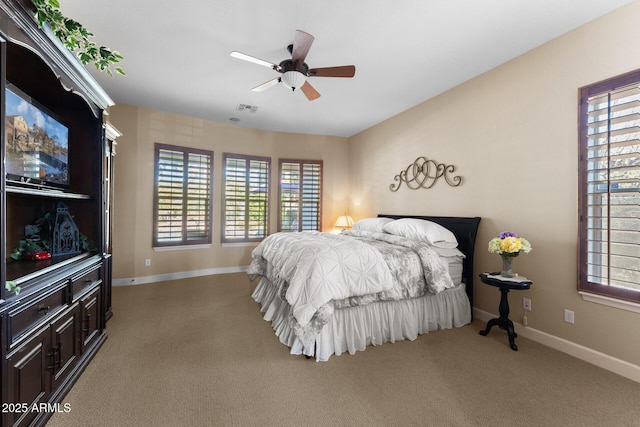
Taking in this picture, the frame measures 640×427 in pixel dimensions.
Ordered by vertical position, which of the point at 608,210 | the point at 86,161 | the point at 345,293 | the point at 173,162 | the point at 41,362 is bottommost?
the point at 41,362

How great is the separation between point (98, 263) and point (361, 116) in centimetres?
431

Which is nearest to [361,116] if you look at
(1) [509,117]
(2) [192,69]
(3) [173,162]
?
(1) [509,117]

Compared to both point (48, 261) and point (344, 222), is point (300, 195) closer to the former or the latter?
point (344, 222)

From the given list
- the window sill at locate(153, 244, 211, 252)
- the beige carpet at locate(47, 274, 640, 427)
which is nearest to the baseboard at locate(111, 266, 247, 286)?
the window sill at locate(153, 244, 211, 252)

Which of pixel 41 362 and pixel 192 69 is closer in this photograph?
pixel 41 362

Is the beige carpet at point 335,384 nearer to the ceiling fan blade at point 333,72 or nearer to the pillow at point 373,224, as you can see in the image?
the pillow at point 373,224

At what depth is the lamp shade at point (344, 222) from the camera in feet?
19.2

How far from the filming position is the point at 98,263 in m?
2.47

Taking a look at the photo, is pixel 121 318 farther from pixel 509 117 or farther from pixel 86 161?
pixel 509 117

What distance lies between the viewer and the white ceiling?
2242 mm

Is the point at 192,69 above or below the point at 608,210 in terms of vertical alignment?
above

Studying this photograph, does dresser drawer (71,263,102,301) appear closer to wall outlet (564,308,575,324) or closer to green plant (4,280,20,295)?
green plant (4,280,20,295)

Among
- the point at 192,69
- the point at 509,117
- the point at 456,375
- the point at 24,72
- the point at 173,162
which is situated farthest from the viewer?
the point at 173,162

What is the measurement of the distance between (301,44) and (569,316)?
349 cm
